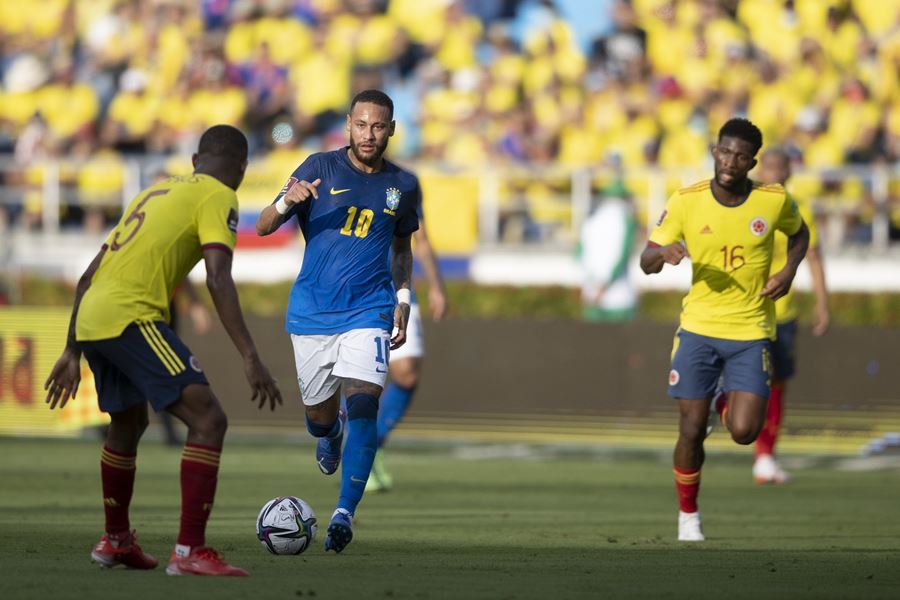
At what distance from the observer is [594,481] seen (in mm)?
14719

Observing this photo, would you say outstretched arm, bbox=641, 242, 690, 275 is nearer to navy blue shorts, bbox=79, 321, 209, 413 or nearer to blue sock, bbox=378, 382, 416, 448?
navy blue shorts, bbox=79, 321, 209, 413

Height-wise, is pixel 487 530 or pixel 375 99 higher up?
pixel 375 99

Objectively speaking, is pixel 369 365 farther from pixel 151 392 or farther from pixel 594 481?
pixel 594 481

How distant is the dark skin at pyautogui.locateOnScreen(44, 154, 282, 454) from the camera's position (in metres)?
7.35

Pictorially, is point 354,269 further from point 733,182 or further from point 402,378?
point 402,378

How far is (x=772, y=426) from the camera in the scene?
1468cm

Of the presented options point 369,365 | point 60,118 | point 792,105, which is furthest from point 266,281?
point 369,365

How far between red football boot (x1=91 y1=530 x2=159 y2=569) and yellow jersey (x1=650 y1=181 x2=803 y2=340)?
4.09m

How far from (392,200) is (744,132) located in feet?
7.40

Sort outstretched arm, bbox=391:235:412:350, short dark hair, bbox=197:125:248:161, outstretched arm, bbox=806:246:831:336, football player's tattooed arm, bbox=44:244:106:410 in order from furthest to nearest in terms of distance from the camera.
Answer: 1. outstretched arm, bbox=806:246:831:336
2. outstretched arm, bbox=391:235:412:350
3. short dark hair, bbox=197:125:248:161
4. football player's tattooed arm, bbox=44:244:106:410

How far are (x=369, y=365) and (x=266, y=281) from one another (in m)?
12.2

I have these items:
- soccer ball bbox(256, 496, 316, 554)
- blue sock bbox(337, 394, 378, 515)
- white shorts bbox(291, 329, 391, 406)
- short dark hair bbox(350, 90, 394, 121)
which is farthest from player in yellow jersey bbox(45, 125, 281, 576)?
white shorts bbox(291, 329, 391, 406)

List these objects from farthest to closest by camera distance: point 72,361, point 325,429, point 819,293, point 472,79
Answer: point 472,79, point 819,293, point 325,429, point 72,361

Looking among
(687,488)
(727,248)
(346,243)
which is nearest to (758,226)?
(727,248)
